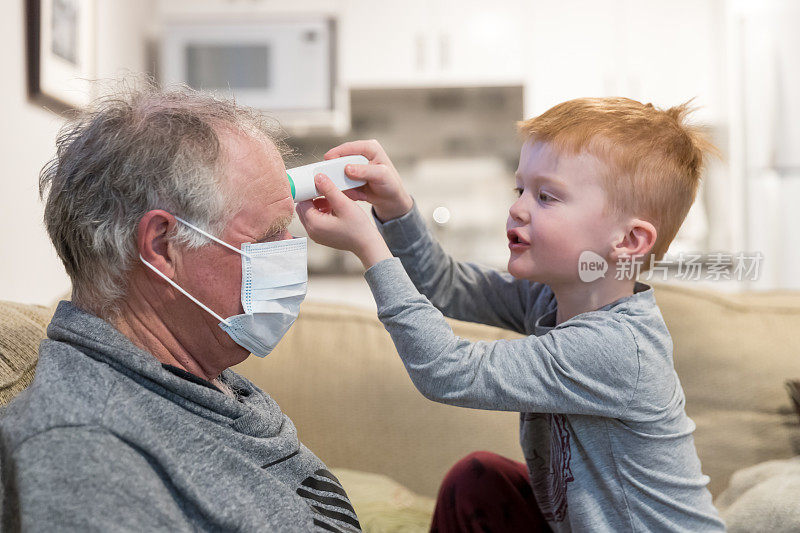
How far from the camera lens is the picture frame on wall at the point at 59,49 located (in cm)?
230

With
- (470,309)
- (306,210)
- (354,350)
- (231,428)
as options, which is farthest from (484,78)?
(231,428)

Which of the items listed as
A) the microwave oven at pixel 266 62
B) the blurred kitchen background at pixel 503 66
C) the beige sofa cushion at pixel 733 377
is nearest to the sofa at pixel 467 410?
the beige sofa cushion at pixel 733 377

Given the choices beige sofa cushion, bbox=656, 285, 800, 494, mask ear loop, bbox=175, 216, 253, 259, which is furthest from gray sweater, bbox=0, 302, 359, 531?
beige sofa cushion, bbox=656, 285, 800, 494

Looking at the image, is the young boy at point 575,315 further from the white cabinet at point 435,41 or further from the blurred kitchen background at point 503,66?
the white cabinet at point 435,41

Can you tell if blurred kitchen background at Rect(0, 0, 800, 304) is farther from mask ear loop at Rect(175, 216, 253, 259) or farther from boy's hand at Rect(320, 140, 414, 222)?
mask ear loop at Rect(175, 216, 253, 259)

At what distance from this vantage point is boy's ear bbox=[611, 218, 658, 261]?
3.60 ft

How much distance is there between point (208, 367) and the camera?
0.94 metres

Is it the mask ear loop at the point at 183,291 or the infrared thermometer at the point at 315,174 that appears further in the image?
the infrared thermometer at the point at 315,174

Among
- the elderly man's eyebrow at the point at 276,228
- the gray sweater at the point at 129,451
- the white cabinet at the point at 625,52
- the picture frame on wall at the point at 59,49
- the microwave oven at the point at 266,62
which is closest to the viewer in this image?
the gray sweater at the point at 129,451

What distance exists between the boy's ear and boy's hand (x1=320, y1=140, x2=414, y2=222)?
1.13 feet

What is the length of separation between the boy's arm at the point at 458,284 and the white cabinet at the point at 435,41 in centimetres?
277

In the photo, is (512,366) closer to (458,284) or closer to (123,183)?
(458,284)

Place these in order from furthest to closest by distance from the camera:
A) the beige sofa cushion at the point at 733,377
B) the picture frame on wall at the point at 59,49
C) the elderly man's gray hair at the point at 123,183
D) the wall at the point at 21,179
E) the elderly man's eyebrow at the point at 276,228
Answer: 1. the picture frame on wall at the point at 59,49
2. the wall at the point at 21,179
3. the beige sofa cushion at the point at 733,377
4. the elderly man's eyebrow at the point at 276,228
5. the elderly man's gray hair at the point at 123,183

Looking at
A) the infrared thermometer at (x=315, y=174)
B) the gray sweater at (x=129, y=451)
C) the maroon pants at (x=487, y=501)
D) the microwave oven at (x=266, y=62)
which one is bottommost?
the maroon pants at (x=487, y=501)
